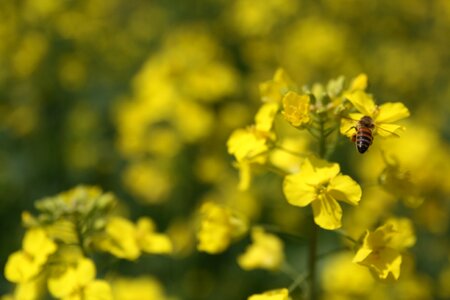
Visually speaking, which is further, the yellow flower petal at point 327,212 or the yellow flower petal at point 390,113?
the yellow flower petal at point 390,113

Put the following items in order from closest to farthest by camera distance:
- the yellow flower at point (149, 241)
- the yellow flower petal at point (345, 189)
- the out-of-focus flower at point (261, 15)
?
the yellow flower petal at point (345, 189), the yellow flower at point (149, 241), the out-of-focus flower at point (261, 15)

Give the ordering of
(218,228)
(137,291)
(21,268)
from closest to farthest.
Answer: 1. (21,268)
2. (218,228)
3. (137,291)

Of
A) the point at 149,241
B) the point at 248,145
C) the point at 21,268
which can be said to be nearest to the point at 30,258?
the point at 21,268

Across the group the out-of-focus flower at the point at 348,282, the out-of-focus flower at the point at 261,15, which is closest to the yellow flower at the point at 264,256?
the out-of-focus flower at the point at 348,282

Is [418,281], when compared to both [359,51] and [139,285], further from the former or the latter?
[359,51]

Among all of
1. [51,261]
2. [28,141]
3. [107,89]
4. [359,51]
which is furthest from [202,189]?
[51,261]

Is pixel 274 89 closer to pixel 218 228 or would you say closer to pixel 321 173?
pixel 321 173

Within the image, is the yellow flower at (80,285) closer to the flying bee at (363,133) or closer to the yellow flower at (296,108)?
the yellow flower at (296,108)
